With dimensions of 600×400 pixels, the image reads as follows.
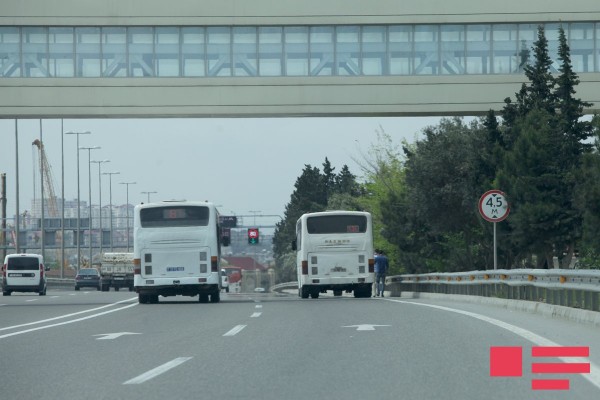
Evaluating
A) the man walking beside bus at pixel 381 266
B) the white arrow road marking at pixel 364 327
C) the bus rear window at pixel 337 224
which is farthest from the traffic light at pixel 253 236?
the white arrow road marking at pixel 364 327

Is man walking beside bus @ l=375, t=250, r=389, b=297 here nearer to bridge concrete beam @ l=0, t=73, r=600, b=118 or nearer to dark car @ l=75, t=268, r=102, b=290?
bridge concrete beam @ l=0, t=73, r=600, b=118

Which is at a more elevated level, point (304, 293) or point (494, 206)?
point (494, 206)

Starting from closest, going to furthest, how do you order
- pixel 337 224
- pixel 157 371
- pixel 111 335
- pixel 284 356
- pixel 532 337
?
pixel 157 371 < pixel 284 356 < pixel 532 337 < pixel 111 335 < pixel 337 224

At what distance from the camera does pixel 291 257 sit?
149 m

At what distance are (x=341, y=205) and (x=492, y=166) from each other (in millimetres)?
71902

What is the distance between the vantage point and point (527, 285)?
1066 inches

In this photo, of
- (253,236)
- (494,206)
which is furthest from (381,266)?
(253,236)

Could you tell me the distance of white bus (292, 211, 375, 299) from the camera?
138 ft

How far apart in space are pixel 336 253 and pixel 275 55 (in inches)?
268

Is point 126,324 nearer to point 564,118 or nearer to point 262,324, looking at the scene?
point 262,324

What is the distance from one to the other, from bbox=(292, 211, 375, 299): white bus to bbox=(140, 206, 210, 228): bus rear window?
6920mm

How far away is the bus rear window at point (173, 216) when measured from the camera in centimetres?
3609

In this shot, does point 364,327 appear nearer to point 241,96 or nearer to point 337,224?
point 241,96

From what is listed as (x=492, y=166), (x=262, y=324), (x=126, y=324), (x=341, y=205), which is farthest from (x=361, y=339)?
(x=341, y=205)
